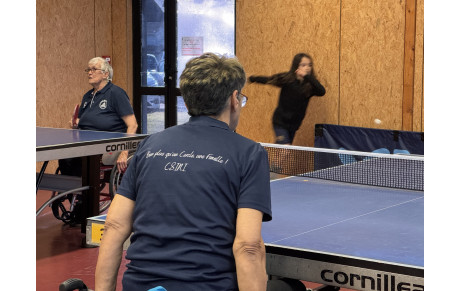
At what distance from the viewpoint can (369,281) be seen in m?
2.14

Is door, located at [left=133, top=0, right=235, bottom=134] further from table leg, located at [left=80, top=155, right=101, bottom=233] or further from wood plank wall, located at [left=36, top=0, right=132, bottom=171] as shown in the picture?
table leg, located at [left=80, top=155, right=101, bottom=233]

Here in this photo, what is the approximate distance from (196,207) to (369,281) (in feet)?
1.79

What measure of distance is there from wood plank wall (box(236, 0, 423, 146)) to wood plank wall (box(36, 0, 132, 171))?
216 cm

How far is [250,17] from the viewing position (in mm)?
8930

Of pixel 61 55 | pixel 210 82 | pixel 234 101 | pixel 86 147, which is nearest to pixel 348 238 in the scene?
pixel 234 101

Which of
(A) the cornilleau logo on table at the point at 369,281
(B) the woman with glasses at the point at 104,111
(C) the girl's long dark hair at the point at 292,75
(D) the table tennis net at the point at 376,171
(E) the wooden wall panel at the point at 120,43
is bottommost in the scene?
(A) the cornilleau logo on table at the point at 369,281

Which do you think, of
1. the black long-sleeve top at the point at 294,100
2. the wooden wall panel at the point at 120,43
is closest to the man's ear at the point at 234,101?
the black long-sleeve top at the point at 294,100

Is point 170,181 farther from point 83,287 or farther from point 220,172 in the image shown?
point 83,287

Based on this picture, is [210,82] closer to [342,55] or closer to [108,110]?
[108,110]

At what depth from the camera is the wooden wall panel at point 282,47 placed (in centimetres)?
826

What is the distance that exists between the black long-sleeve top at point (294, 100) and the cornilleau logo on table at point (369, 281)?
5.56 m

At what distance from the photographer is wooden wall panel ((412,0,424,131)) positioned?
24.8ft

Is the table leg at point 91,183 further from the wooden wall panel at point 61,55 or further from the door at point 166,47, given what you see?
the door at point 166,47

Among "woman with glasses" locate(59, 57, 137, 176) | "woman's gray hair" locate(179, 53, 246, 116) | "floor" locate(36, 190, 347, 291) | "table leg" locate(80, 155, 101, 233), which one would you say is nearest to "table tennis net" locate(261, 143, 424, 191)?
"floor" locate(36, 190, 347, 291)
